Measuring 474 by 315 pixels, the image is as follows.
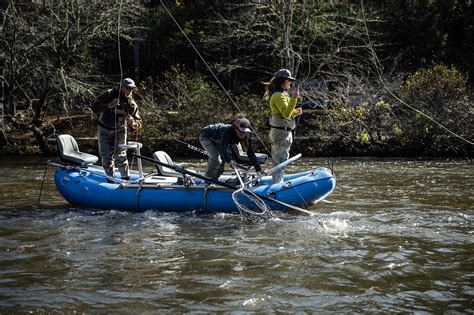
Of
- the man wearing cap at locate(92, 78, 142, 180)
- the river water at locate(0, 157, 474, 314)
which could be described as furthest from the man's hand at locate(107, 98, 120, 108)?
the river water at locate(0, 157, 474, 314)

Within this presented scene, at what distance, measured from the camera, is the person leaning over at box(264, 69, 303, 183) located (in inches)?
407

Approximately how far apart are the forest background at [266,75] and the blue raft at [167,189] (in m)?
7.34

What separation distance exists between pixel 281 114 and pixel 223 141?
1021mm

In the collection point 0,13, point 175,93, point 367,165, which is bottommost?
point 367,165

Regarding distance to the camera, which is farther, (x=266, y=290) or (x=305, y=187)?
(x=305, y=187)

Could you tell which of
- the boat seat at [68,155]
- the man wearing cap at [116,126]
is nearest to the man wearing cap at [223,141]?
the man wearing cap at [116,126]

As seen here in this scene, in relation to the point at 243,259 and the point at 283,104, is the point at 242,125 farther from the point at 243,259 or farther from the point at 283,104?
the point at 243,259

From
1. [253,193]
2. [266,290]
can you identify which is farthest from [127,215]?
[266,290]

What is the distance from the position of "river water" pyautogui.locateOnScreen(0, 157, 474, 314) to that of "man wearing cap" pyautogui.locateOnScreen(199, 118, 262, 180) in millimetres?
817

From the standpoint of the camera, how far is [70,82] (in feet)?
67.2

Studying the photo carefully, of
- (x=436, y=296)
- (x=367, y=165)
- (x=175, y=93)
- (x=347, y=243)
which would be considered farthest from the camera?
(x=175, y=93)

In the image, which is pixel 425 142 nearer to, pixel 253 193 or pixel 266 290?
pixel 253 193

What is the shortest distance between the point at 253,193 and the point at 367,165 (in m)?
8.68

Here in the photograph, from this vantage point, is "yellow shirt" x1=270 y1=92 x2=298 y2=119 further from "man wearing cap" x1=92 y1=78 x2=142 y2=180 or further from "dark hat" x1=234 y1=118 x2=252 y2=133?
"man wearing cap" x1=92 y1=78 x2=142 y2=180
